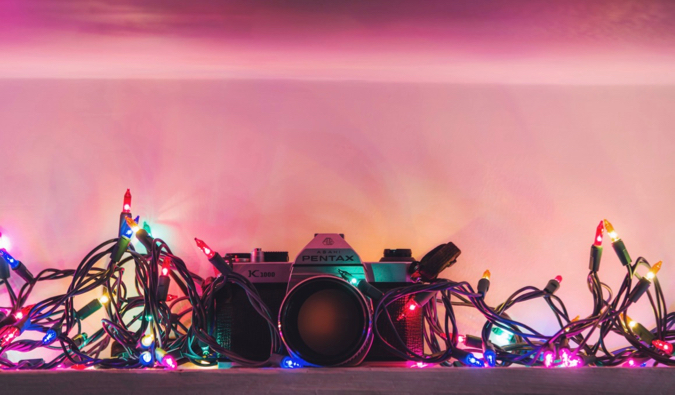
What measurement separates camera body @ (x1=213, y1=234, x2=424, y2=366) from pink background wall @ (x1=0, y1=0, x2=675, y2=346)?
22 cm

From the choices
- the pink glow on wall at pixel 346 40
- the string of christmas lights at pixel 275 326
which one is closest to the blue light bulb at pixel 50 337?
the string of christmas lights at pixel 275 326

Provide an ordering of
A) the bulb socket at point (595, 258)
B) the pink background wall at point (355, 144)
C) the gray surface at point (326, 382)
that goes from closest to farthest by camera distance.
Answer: the gray surface at point (326, 382)
the bulb socket at point (595, 258)
the pink background wall at point (355, 144)

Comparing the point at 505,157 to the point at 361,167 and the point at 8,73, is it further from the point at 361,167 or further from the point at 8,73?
the point at 8,73

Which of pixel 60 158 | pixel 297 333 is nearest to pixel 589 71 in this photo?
pixel 297 333

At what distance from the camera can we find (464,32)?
94 cm

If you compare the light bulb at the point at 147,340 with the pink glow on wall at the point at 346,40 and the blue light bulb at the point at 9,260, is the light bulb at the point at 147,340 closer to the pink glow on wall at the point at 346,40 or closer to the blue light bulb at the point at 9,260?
the blue light bulb at the point at 9,260

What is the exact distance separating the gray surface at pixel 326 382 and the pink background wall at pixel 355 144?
0.36 meters

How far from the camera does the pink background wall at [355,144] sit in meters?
1.00

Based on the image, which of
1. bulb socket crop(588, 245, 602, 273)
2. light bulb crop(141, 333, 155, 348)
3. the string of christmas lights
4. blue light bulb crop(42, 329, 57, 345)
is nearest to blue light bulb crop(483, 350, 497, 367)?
the string of christmas lights

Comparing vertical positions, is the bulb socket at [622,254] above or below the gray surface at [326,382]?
above

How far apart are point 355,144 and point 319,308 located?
0.48m

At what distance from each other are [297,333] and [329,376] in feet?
0.26

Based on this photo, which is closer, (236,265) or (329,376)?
(329,376)

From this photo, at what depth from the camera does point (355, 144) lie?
3.48 feet
